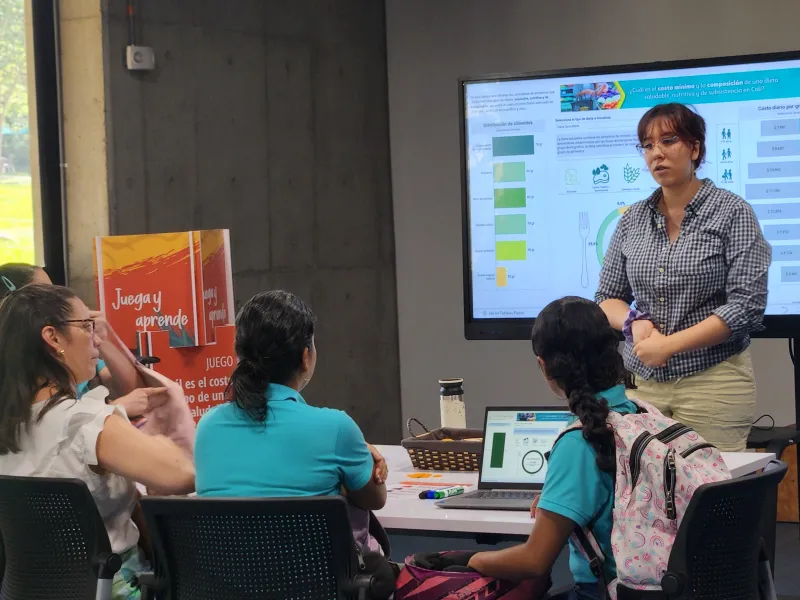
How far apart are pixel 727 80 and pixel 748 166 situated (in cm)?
35

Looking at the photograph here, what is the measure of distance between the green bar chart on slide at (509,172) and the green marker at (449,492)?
7.24ft

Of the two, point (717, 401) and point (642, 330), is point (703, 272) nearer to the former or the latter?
point (642, 330)

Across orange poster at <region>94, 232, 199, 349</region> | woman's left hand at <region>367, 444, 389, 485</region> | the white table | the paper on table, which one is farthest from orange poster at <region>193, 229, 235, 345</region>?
woman's left hand at <region>367, 444, 389, 485</region>

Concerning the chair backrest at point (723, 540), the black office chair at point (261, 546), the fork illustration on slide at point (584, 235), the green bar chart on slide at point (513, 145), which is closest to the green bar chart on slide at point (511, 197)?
the green bar chart on slide at point (513, 145)

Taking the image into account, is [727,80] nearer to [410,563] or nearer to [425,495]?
[425,495]

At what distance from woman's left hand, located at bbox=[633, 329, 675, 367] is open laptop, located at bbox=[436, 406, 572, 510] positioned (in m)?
0.57

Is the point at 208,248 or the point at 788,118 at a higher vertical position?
the point at 788,118

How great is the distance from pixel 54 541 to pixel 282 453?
1.67 ft

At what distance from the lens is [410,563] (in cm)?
229

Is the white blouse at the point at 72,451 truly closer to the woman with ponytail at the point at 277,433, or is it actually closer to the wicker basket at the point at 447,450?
the woman with ponytail at the point at 277,433

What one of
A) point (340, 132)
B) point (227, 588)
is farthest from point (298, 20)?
point (227, 588)

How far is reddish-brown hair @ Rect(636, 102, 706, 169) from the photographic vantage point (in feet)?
10.7

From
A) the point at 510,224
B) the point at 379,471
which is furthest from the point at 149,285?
the point at 379,471

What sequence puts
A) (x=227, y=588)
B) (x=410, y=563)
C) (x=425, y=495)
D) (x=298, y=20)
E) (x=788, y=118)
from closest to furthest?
1. (x=227, y=588)
2. (x=410, y=563)
3. (x=425, y=495)
4. (x=788, y=118)
5. (x=298, y=20)
